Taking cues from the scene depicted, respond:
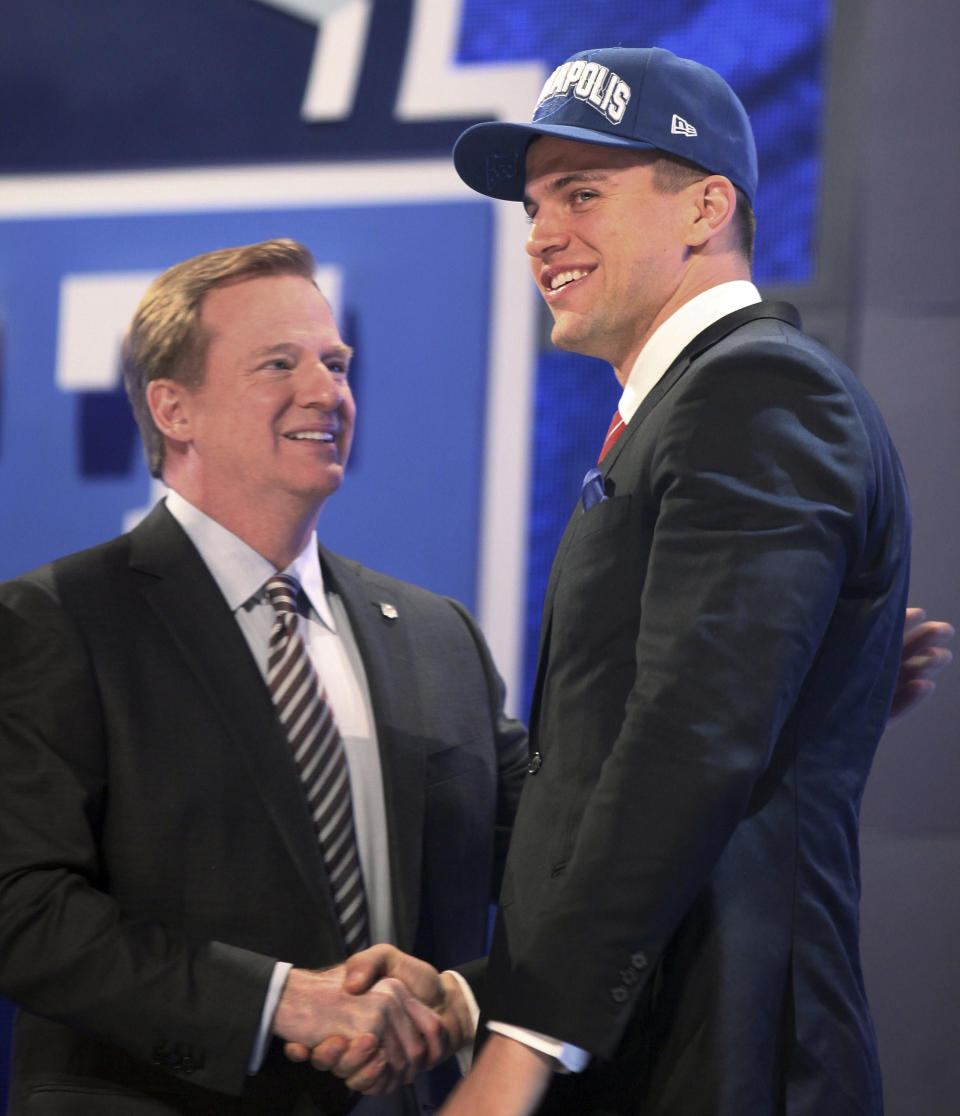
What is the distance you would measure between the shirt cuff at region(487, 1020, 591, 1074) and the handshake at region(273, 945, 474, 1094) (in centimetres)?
52

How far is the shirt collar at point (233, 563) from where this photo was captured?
2.00 m

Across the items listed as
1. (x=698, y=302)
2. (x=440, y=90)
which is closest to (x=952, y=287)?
(x=440, y=90)

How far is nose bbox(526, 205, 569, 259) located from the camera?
1568mm

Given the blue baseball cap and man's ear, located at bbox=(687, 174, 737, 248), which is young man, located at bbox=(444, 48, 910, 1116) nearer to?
man's ear, located at bbox=(687, 174, 737, 248)

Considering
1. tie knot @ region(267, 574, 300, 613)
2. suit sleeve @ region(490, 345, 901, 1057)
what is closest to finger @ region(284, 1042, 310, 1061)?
suit sleeve @ region(490, 345, 901, 1057)

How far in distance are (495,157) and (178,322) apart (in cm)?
75

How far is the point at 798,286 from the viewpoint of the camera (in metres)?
2.63

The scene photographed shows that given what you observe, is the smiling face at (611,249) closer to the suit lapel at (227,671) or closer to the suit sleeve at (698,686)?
the suit sleeve at (698,686)

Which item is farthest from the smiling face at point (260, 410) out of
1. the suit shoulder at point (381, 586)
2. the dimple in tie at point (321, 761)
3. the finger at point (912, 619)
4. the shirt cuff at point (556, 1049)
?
the shirt cuff at point (556, 1049)

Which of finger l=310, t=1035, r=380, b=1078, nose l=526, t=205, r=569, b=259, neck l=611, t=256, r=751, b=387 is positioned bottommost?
finger l=310, t=1035, r=380, b=1078

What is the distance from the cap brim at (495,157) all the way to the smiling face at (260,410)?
1.86ft

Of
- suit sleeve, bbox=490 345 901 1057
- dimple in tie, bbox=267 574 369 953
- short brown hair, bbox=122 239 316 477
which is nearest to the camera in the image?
suit sleeve, bbox=490 345 901 1057

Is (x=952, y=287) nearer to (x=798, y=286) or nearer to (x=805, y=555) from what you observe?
(x=798, y=286)

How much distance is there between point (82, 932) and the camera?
64.8 inches
